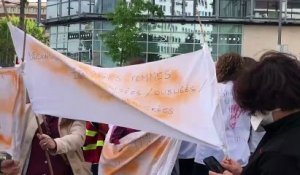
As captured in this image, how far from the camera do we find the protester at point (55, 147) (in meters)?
4.64

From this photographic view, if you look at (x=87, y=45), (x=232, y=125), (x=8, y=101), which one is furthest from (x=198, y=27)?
(x=8, y=101)

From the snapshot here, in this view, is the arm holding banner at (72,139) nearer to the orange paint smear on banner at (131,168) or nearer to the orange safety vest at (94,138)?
the orange paint smear on banner at (131,168)

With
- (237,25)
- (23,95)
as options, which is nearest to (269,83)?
(23,95)

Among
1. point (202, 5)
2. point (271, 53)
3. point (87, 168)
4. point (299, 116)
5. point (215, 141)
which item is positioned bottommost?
point (87, 168)

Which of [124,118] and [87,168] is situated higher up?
[124,118]

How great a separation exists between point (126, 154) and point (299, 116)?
2510mm

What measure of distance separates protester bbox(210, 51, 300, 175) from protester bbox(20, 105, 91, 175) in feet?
6.30

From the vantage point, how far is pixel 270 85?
288cm

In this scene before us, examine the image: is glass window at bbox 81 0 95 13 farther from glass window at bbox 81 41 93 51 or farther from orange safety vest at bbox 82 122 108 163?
orange safety vest at bbox 82 122 108 163

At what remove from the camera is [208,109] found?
14.3ft

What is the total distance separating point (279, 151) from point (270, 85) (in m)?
0.31

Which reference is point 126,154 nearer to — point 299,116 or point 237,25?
point 299,116

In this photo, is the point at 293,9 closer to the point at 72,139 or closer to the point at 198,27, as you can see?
the point at 198,27

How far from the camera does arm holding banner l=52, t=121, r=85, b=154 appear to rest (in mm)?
4609
